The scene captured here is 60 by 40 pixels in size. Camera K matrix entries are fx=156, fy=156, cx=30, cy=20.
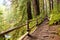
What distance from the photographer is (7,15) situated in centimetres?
1341

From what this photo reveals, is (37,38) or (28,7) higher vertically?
(28,7)

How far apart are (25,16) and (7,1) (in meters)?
2.25

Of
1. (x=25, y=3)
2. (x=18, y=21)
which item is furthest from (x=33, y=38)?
(x=25, y=3)

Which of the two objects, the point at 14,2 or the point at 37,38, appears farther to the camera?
the point at 14,2

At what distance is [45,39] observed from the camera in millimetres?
7051

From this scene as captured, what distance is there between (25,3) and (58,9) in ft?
9.17

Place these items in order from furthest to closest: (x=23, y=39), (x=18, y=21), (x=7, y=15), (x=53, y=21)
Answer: (x=7, y=15), (x=18, y=21), (x=53, y=21), (x=23, y=39)

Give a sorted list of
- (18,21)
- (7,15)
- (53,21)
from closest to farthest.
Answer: (53,21) < (18,21) < (7,15)

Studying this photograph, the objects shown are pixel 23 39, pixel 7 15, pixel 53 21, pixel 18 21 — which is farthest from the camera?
pixel 7 15

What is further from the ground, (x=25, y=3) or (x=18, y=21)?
(x=25, y=3)

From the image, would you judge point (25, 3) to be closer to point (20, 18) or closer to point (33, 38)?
point (20, 18)

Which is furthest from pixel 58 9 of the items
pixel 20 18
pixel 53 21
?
pixel 20 18

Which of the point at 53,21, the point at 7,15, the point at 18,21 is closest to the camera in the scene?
the point at 53,21

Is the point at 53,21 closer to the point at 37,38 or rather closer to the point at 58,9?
the point at 58,9
